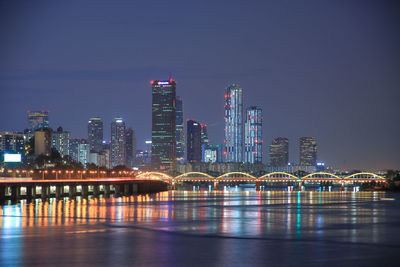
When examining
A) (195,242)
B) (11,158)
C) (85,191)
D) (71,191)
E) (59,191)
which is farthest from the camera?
(11,158)

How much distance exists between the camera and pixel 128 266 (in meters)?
32.5

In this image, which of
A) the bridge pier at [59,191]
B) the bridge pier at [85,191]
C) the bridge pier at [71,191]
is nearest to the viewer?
the bridge pier at [59,191]

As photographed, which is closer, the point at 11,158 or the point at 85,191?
the point at 85,191

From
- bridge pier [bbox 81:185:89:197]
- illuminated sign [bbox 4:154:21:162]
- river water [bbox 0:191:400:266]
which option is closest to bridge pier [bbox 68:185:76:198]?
bridge pier [bbox 81:185:89:197]

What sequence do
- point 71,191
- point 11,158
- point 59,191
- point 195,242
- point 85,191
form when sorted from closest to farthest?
point 195,242 < point 59,191 < point 71,191 < point 85,191 < point 11,158

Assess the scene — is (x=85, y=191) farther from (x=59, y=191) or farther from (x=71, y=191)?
(x=59, y=191)

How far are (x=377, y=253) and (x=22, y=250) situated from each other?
22433mm

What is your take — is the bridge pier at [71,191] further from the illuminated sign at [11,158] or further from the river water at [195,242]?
the river water at [195,242]

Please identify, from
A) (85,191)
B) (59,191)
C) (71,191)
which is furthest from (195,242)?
(85,191)

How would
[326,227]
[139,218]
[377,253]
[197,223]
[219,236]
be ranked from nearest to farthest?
[377,253], [219,236], [326,227], [197,223], [139,218]

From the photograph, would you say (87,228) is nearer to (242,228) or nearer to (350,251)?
(242,228)

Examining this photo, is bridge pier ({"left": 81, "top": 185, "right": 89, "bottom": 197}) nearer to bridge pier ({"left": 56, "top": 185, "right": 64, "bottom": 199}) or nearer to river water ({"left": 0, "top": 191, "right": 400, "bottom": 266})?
bridge pier ({"left": 56, "top": 185, "right": 64, "bottom": 199})

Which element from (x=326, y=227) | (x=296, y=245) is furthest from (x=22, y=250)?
(x=326, y=227)

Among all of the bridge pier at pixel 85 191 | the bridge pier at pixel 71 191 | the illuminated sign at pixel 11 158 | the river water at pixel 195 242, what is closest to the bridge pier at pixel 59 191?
the bridge pier at pixel 71 191
